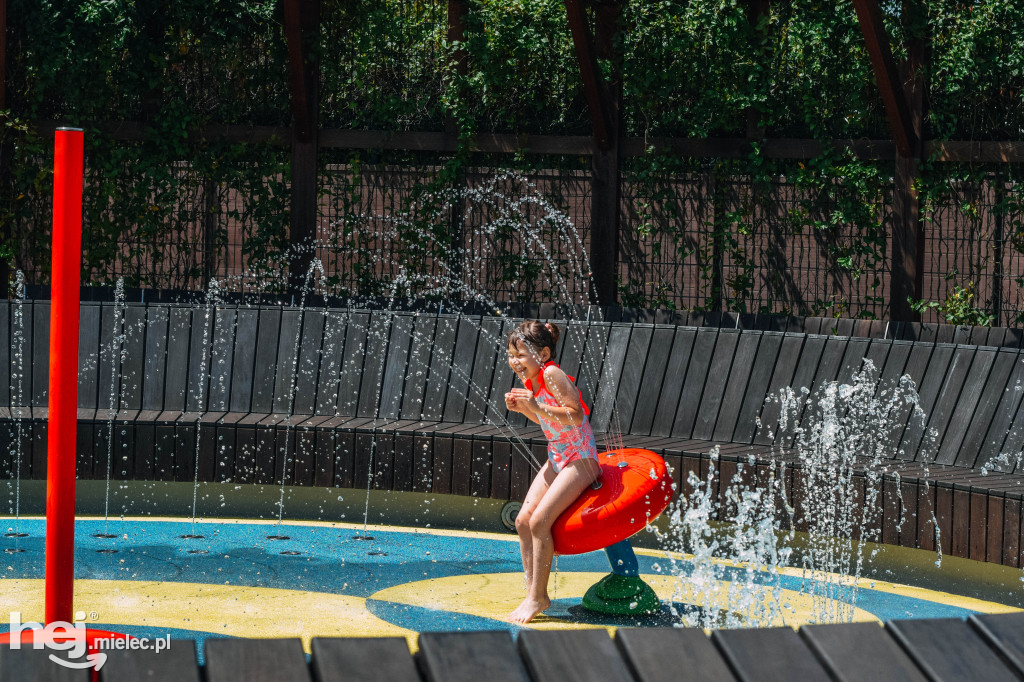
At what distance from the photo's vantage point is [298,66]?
9.16 metres

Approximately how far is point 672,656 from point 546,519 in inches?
98.9

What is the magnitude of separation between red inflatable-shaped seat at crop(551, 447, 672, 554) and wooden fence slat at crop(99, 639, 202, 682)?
2597mm

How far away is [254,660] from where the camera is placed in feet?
4.85

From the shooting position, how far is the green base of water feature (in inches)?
165

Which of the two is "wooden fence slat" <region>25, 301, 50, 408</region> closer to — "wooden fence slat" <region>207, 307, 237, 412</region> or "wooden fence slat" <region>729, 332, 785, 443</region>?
"wooden fence slat" <region>207, 307, 237, 412</region>

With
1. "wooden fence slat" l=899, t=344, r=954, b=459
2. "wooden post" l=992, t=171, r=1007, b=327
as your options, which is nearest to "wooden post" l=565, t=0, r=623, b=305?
"wooden post" l=992, t=171, r=1007, b=327

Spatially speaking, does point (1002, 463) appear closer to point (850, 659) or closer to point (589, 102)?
point (850, 659)

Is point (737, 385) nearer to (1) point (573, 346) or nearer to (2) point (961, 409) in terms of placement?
(1) point (573, 346)

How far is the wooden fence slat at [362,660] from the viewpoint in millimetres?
1468

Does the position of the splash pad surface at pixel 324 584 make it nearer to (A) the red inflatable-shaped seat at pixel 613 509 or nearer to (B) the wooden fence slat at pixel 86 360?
(A) the red inflatable-shaped seat at pixel 613 509

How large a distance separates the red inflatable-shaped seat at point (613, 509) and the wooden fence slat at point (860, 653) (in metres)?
2.34

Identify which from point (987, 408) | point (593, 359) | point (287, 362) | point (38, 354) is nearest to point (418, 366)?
point (287, 362)

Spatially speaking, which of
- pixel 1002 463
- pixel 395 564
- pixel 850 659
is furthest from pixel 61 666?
pixel 1002 463

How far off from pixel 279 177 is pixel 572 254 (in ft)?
8.44
